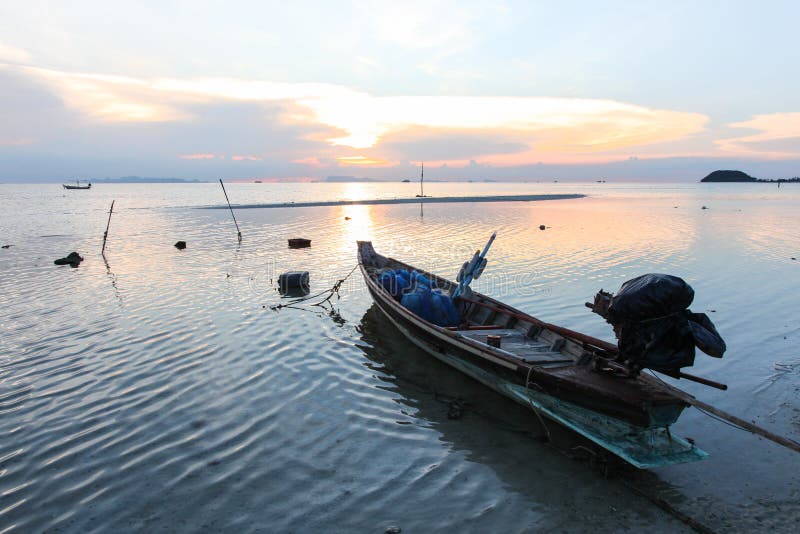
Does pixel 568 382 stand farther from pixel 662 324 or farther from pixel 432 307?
pixel 432 307

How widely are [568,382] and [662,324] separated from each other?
1602 millimetres

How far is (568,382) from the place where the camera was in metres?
6.89

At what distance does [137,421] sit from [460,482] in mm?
5735

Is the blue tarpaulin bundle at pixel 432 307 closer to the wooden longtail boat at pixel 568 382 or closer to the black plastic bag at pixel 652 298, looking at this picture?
the wooden longtail boat at pixel 568 382

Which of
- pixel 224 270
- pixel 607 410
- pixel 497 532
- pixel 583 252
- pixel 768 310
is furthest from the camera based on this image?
pixel 583 252

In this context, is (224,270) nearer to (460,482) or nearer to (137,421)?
(137,421)

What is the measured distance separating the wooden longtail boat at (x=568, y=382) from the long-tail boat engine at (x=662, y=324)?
1.80 feet

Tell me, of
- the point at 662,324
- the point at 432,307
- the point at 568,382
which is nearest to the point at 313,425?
the point at 568,382

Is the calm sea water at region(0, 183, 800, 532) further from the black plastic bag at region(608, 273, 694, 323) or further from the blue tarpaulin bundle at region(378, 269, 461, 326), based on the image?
the black plastic bag at region(608, 273, 694, 323)

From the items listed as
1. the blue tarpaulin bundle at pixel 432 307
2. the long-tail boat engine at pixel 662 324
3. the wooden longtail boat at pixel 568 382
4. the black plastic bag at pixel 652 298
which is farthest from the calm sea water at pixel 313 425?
the black plastic bag at pixel 652 298

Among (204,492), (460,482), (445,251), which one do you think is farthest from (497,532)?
(445,251)

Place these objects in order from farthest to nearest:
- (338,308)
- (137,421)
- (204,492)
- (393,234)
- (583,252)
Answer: (393,234)
(583,252)
(338,308)
(137,421)
(204,492)

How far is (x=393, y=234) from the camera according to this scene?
38.0 metres

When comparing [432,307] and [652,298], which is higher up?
[652,298]
